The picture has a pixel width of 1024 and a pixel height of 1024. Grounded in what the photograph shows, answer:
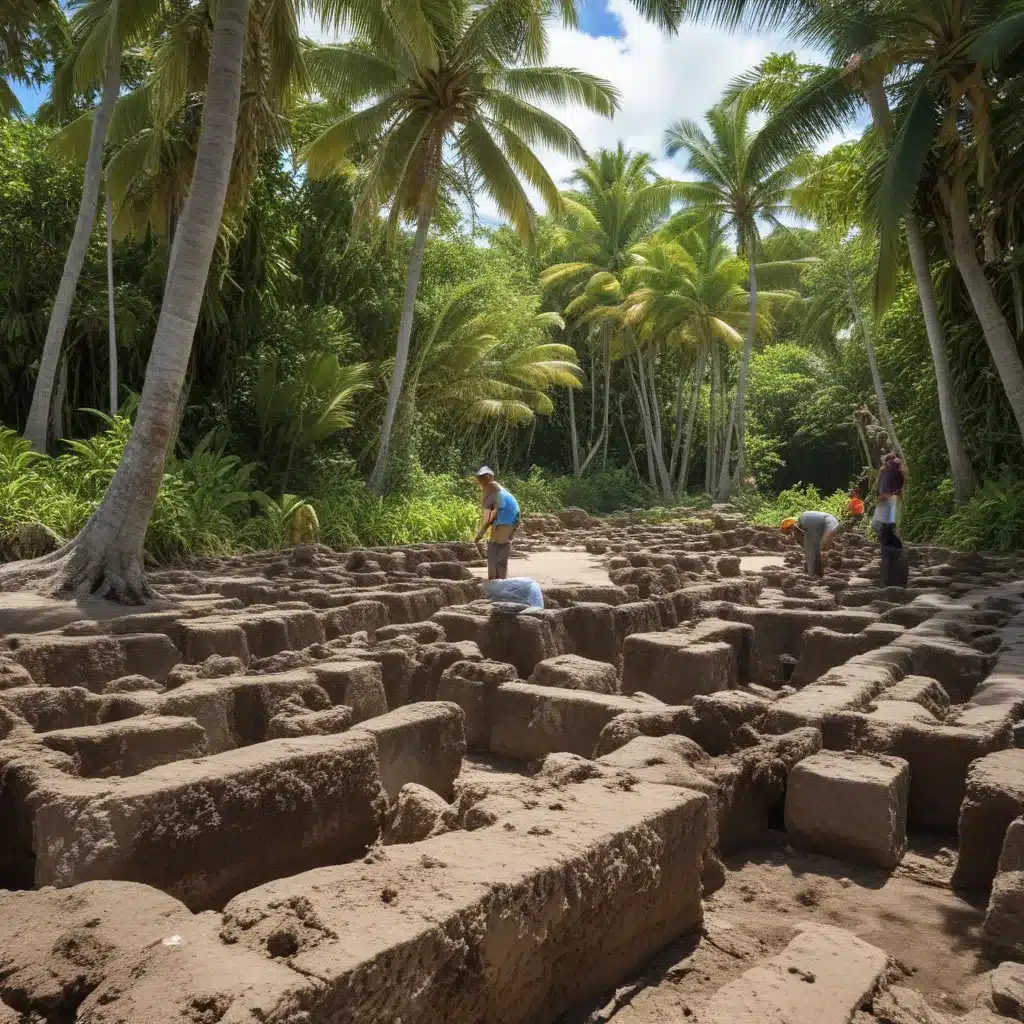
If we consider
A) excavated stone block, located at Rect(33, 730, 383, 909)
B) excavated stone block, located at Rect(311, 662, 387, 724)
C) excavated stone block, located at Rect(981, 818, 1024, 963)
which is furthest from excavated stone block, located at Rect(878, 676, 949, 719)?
excavated stone block, located at Rect(33, 730, 383, 909)

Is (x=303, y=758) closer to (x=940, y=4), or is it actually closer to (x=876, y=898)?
(x=876, y=898)

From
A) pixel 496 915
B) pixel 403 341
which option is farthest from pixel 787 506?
pixel 496 915

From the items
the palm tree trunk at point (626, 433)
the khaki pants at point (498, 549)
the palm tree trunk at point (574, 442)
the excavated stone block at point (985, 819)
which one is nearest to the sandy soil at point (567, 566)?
the khaki pants at point (498, 549)

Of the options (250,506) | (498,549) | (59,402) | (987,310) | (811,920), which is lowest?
(811,920)

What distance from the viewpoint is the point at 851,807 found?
3.74m

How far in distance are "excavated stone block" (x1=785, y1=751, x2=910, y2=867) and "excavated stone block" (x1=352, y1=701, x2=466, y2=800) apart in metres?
1.45

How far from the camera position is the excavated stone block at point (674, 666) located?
18.9ft

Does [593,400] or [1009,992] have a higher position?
[593,400]

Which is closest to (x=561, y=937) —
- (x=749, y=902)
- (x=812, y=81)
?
(x=749, y=902)

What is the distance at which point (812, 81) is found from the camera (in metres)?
16.3

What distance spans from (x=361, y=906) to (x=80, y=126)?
52.6 ft

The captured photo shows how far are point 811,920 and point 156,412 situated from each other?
712 centimetres

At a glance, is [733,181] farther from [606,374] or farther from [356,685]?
[356,685]

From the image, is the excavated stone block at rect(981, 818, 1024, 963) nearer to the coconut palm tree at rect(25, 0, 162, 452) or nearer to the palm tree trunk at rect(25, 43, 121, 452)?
the coconut palm tree at rect(25, 0, 162, 452)
